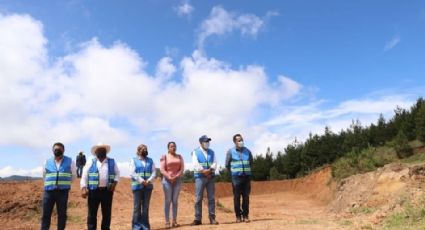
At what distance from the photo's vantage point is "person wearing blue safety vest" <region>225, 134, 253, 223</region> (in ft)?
33.8

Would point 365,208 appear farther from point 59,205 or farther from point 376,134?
point 376,134

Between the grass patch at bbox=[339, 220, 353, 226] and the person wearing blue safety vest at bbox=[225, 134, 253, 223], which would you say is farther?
the person wearing blue safety vest at bbox=[225, 134, 253, 223]

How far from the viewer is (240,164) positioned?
10.3 metres

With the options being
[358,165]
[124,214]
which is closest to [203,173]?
[124,214]

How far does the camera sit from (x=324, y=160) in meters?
53.3

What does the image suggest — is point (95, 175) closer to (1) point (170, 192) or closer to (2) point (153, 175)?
(2) point (153, 175)

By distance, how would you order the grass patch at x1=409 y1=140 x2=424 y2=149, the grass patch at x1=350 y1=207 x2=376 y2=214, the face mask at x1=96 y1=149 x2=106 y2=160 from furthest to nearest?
the grass patch at x1=409 y1=140 x2=424 y2=149 → the grass patch at x1=350 y1=207 x2=376 y2=214 → the face mask at x1=96 y1=149 x2=106 y2=160

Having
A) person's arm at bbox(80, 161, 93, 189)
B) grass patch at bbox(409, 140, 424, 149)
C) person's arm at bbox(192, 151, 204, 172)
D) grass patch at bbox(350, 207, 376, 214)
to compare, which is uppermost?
grass patch at bbox(409, 140, 424, 149)

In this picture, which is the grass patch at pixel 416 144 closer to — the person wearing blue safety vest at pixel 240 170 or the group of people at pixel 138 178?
the person wearing blue safety vest at pixel 240 170

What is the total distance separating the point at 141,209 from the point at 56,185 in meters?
1.72

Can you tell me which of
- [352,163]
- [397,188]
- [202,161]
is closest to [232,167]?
[202,161]

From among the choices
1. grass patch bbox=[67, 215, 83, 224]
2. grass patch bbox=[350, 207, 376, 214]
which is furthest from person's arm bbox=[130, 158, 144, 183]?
grass patch bbox=[67, 215, 83, 224]

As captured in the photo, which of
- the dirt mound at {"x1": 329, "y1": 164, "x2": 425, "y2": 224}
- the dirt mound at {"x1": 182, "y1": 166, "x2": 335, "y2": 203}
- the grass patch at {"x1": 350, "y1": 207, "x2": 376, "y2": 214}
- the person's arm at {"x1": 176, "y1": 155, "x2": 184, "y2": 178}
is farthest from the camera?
the dirt mound at {"x1": 182, "y1": 166, "x2": 335, "y2": 203}

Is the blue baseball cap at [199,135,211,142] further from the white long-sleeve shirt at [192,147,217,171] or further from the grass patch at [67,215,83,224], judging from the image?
the grass patch at [67,215,83,224]
